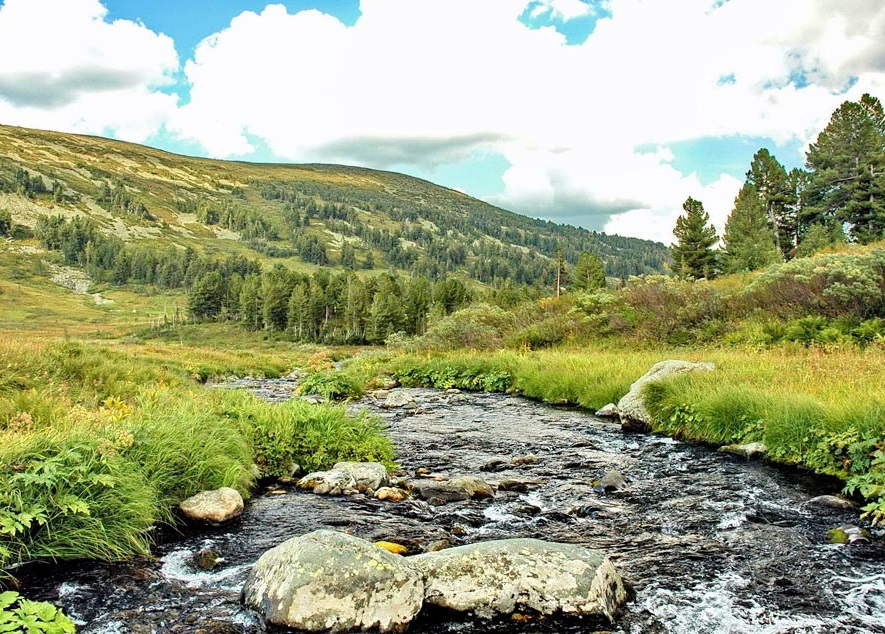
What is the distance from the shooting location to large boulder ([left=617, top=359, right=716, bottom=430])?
45.7ft

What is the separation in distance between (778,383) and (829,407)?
138 inches

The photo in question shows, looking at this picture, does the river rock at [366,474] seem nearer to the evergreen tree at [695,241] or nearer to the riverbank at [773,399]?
the riverbank at [773,399]

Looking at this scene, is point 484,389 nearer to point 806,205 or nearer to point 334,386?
point 334,386

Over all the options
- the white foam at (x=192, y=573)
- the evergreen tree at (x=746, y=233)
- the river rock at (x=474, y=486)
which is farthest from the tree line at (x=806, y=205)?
the white foam at (x=192, y=573)

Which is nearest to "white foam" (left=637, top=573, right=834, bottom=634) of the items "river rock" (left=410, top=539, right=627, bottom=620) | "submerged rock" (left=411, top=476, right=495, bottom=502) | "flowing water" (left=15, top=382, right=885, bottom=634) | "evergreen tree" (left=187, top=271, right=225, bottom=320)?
"flowing water" (left=15, top=382, right=885, bottom=634)

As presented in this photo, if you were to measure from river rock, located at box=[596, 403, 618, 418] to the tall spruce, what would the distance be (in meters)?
58.5

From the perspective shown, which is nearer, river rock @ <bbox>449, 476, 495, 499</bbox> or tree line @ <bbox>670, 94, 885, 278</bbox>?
river rock @ <bbox>449, 476, 495, 499</bbox>

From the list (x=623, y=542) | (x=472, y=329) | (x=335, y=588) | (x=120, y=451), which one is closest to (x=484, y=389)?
(x=472, y=329)

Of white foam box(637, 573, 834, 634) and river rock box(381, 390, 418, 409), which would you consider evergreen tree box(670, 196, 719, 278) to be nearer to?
river rock box(381, 390, 418, 409)

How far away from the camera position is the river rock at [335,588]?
4.66m

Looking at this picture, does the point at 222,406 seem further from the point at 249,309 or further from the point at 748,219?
the point at 249,309

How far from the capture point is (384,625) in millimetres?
4664

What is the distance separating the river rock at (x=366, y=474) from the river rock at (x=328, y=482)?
90 mm

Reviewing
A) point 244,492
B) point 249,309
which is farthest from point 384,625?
point 249,309
